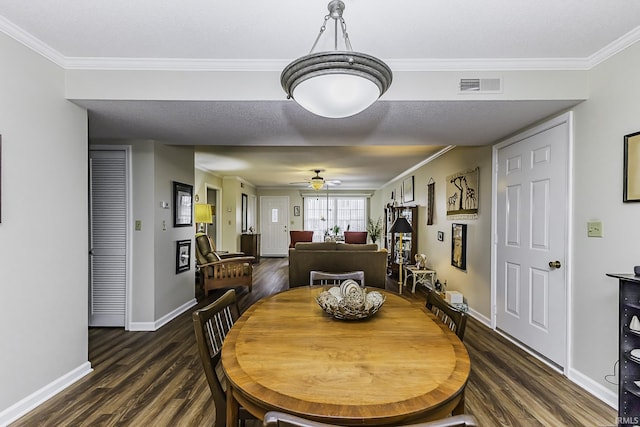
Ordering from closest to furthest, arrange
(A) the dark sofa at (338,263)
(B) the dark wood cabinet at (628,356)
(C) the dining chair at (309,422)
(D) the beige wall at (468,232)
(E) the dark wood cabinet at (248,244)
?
(C) the dining chair at (309,422) → (B) the dark wood cabinet at (628,356) → (D) the beige wall at (468,232) → (A) the dark sofa at (338,263) → (E) the dark wood cabinet at (248,244)

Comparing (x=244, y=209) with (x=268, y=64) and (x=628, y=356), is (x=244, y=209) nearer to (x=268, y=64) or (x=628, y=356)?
(x=268, y=64)

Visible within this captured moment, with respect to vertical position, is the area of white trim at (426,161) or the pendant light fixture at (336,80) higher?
the area of white trim at (426,161)

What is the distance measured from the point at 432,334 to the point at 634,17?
2139 mm

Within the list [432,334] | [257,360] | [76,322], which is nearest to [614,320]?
[432,334]

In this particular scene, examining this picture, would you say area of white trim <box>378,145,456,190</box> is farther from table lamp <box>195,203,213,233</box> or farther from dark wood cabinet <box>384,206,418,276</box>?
table lamp <box>195,203,213,233</box>

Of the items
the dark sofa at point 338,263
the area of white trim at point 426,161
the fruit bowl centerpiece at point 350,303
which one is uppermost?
the area of white trim at point 426,161

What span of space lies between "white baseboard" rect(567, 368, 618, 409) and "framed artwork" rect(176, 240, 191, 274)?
164 inches

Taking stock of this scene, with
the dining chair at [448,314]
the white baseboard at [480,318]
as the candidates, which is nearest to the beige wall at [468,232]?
the white baseboard at [480,318]

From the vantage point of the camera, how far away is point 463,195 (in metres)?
4.44

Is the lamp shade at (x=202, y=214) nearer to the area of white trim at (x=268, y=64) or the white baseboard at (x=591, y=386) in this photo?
the area of white trim at (x=268, y=64)

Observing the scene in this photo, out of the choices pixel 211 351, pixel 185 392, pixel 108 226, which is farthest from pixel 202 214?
pixel 211 351

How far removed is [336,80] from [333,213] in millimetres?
9971

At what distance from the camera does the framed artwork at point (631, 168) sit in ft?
6.63

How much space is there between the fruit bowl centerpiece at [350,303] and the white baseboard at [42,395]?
203cm
